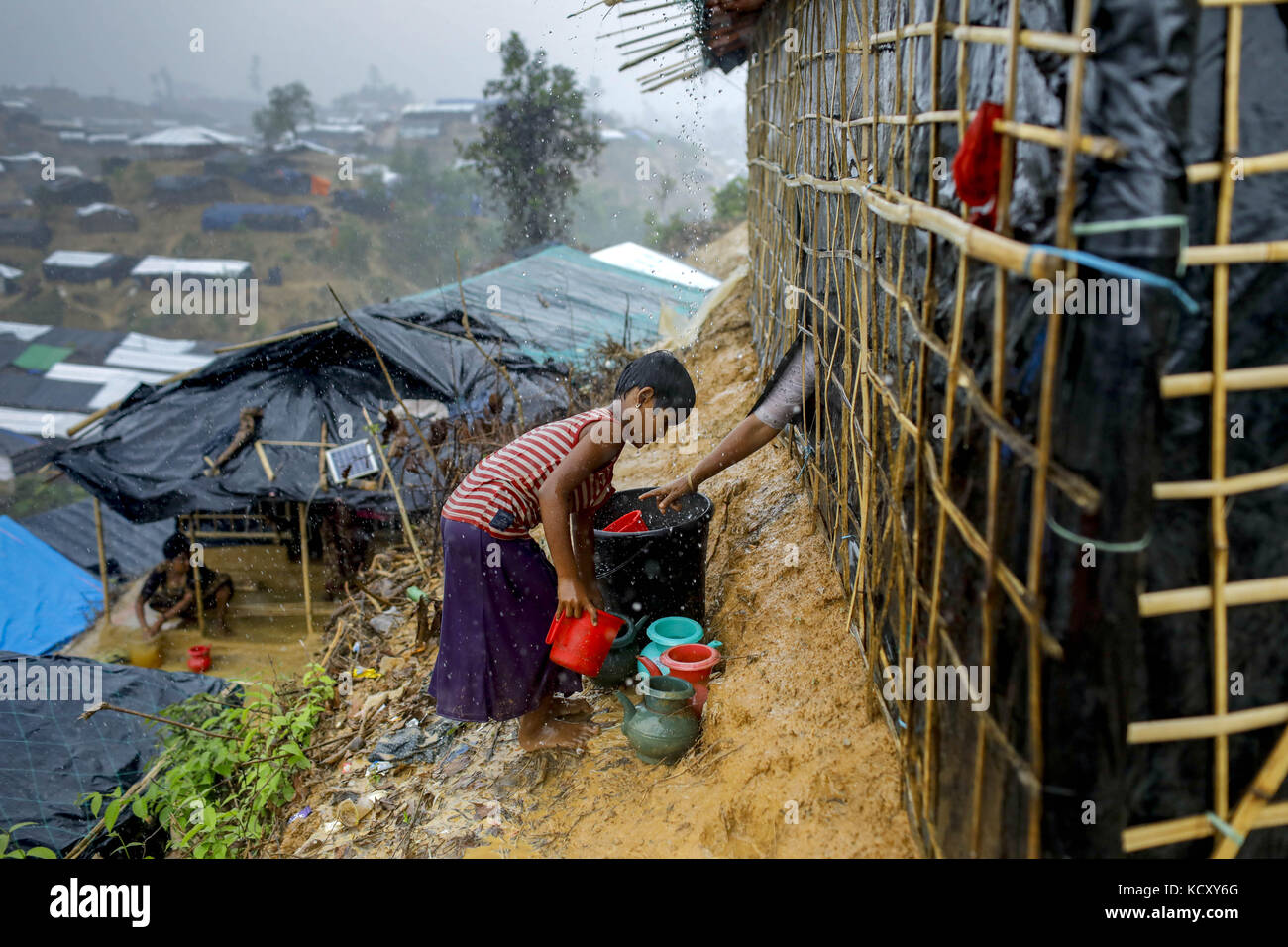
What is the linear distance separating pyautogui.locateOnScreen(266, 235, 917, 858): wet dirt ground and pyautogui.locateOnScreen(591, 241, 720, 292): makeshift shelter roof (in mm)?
9827

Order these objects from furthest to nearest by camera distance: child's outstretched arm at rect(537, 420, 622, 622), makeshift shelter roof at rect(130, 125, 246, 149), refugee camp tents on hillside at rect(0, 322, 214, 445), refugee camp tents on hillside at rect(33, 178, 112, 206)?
makeshift shelter roof at rect(130, 125, 246, 149), refugee camp tents on hillside at rect(33, 178, 112, 206), refugee camp tents on hillside at rect(0, 322, 214, 445), child's outstretched arm at rect(537, 420, 622, 622)

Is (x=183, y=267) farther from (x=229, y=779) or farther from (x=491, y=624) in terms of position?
(x=491, y=624)

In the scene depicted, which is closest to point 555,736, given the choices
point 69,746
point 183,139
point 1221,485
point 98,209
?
point 1221,485

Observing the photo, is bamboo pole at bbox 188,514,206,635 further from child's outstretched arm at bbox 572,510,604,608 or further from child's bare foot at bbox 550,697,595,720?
child's outstretched arm at bbox 572,510,604,608

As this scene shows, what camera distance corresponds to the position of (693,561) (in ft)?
12.9

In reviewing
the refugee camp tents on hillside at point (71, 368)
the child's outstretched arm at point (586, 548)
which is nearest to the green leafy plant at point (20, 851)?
the child's outstretched arm at point (586, 548)

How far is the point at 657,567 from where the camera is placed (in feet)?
12.6

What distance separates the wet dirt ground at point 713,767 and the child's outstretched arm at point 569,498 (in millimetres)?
743

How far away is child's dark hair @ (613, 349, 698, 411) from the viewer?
120 inches

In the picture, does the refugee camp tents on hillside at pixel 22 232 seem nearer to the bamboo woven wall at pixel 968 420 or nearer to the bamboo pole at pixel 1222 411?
the bamboo woven wall at pixel 968 420

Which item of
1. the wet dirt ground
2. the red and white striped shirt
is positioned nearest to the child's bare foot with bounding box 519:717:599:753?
the wet dirt ground

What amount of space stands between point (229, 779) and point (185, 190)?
141 ft

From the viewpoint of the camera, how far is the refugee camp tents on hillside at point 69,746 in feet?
14.9
